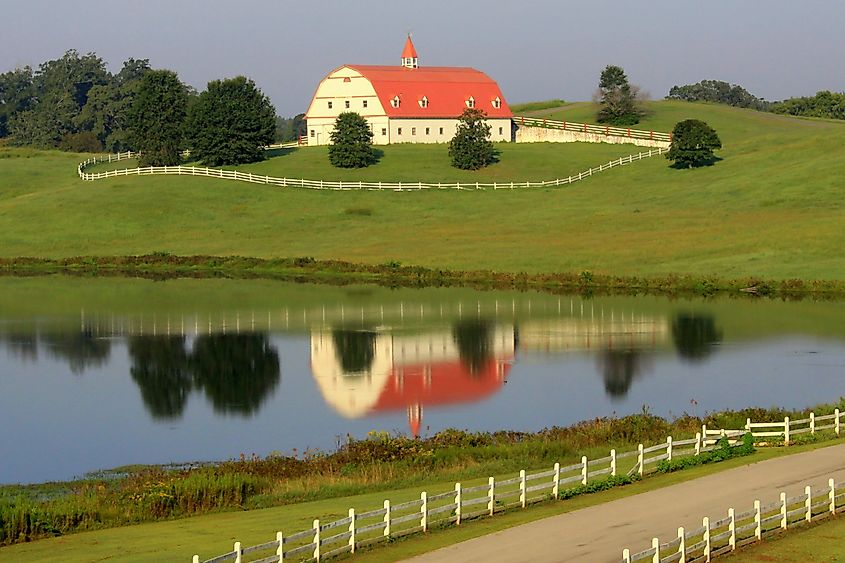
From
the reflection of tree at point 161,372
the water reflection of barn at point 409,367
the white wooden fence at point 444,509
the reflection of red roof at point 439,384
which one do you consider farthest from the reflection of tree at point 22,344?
the white wooden fence at point 444,509

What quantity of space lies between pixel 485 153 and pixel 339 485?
10992 cm

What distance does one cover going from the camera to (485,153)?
144m

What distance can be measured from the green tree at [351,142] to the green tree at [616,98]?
145ft

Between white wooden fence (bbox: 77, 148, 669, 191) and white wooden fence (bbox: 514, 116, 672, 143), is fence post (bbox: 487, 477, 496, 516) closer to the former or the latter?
white wooden fence (bbox: 77, 148, 669, 191)

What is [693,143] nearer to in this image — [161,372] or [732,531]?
[161,372]

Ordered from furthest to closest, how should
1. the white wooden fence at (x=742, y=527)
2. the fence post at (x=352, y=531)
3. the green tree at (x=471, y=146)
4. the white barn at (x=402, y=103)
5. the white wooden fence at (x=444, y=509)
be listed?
the white barn at (x=402, y=103) → the green tree at (x=471, y=146) → the fence post at (x=352, y=531) → the white wooden fence at (x=444, y=509) → the white wooden fence at (x=742, y=527)

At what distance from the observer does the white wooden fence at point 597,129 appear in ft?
528

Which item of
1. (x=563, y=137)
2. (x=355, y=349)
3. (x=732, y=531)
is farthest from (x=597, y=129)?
(x=732, y=531)

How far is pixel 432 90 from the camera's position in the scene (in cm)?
16250

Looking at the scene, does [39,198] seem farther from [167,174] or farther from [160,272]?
[160,272]

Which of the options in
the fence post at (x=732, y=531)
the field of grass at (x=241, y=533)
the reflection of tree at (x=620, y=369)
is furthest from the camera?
the reflection of tree at (x=620, y=369)

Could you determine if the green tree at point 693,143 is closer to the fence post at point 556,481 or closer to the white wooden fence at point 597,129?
the white wooden fence at point 597,129

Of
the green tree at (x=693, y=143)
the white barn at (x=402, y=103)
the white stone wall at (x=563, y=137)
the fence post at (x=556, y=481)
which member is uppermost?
the white barn at (x=402, y=103)

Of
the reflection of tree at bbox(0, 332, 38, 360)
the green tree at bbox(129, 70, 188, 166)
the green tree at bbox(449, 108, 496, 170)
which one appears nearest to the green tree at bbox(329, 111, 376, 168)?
the green tree at bbox(449, 108, 496, 170)
